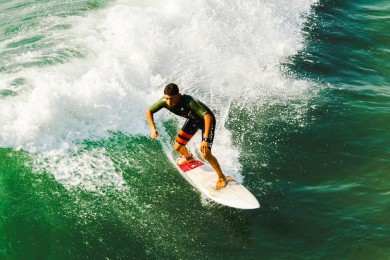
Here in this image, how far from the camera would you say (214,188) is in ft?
23.6

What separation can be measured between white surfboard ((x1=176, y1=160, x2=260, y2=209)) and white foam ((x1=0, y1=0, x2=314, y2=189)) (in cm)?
57

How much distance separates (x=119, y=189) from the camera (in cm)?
722

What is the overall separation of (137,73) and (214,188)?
15.1 ft

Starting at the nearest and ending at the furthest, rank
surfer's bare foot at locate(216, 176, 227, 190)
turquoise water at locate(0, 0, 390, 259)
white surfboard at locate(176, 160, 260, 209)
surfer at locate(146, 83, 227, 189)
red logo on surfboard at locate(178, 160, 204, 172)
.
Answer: turquoise water at locate(0, 0, 390, 259) → surfer at locate(146, 83, 227, 189) → white surfboard at locate(176, 160, 260, 209) → surfer's bare foot at locate(216, 176, 227, 190) → red logo on surfboard at locate(178, 160, 204, 172)

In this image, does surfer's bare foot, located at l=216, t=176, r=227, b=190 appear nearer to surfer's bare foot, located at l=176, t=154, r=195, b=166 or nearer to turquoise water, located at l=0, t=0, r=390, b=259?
turquoise water, located at l=0, t=0, r=390, b=259

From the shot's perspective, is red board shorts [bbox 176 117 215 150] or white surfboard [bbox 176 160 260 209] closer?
white surfboard [bbox 176 160 260 209]

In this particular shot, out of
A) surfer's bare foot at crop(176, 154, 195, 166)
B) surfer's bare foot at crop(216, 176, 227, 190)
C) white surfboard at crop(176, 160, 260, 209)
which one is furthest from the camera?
surfer's bare foot at crop(176, 154, 195, 166)

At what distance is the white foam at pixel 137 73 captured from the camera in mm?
7984

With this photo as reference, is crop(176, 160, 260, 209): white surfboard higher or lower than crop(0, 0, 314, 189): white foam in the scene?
lower

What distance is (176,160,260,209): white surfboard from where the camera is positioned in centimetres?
669

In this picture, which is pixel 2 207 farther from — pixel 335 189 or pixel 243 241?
pixel 335 189

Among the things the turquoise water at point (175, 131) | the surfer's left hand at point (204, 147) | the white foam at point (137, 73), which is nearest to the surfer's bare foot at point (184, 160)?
the turquoise water at point (175, 131)

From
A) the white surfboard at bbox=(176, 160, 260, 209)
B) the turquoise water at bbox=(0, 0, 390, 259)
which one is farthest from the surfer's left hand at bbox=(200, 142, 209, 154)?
the turquoise water at bbox=(0, 0, 390, 259)

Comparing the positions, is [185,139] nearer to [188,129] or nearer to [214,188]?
[188,129]
